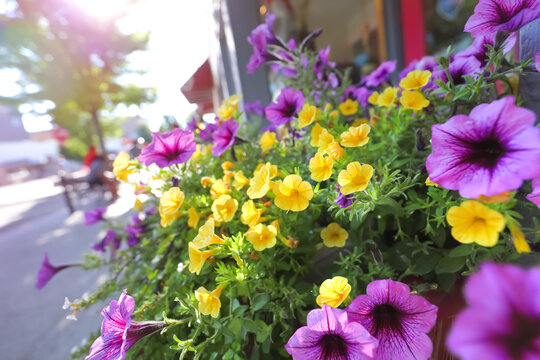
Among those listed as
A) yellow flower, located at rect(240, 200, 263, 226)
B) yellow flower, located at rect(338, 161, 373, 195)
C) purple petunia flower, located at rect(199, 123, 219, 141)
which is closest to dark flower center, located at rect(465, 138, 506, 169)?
yellow flower, located at rect(338, 161, 373, 195)

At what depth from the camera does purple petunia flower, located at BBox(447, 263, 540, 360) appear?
22 cm

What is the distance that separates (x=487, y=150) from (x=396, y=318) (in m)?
0.30

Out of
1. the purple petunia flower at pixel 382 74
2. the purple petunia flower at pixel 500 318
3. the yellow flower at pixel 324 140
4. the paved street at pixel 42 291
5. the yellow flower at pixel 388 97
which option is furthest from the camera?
the paved street at pixel 42 291

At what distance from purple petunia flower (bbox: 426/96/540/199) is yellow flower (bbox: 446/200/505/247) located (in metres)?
0.04

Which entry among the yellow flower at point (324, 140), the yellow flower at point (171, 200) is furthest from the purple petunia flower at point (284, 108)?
the yellow flower at point (171, 200)

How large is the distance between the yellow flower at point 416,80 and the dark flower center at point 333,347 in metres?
0.51

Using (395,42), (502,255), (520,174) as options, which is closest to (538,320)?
(520,174)

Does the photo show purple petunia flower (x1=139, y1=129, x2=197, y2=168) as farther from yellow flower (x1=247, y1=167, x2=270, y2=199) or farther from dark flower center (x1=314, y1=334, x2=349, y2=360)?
dark flower center (x1=314, y1=334, x2=349, y2=360)

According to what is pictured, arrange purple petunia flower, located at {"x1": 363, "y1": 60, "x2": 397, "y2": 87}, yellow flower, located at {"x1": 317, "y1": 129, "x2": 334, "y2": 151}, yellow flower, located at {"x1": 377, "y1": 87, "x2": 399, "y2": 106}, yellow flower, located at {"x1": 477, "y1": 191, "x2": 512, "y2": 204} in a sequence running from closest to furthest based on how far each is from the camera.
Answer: yellow flower, located at {"x1": 477, "y1": 191, "x2": 512, "y2": 204}, yellow flower, located at {"x1": 317, "y1": 129, "x2": 334, "y2": 151}, yellow flower, located at {"x1": 377, "y1": 87, "x2": 399, "y2": 106}, purple petunia flower, located at {"x1": 363, "y1": 60, "x2": 397, "y2": 87}

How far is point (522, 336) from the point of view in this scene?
8.8 inches

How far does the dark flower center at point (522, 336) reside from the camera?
221mm

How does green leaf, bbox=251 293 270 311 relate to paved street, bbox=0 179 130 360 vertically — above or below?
above

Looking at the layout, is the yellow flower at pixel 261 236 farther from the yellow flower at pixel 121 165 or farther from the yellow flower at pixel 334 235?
the yellow flower at pixel 121 165

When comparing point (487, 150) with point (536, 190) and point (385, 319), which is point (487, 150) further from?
point (385, 319)
